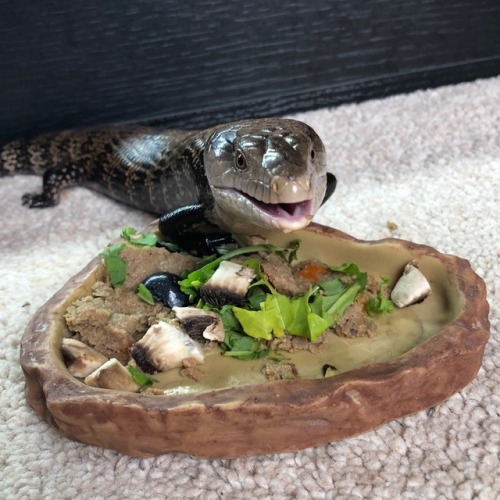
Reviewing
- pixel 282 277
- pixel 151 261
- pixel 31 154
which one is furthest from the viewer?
pixel 31 154

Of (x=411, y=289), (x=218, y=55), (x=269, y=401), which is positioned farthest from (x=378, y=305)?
(x=218, y=55)

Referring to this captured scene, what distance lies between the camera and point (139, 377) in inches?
55.5

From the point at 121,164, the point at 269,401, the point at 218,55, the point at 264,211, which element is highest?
the point at 264,211

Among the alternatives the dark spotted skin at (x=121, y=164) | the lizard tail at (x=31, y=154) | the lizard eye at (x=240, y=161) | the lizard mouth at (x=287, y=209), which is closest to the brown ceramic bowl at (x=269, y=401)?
the lizard mouth at (x=287, y=209)

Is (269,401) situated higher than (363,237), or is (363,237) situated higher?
(269,401)

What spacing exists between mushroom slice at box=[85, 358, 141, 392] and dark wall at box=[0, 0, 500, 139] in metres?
1.72

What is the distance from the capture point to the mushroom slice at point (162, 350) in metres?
1.44

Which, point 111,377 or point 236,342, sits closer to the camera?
point 111,377

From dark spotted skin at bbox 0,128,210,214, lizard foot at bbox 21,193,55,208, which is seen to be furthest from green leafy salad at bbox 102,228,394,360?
lizard foot at bbox 21,193,55,208

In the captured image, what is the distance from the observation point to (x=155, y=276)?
5.42ft

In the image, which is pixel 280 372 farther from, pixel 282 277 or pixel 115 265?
pixel 115 265

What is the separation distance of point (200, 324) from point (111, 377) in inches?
9.4

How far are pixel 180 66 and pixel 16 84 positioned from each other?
0.68 meters

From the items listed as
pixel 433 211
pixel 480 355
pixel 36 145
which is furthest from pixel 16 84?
pixel 480 355
